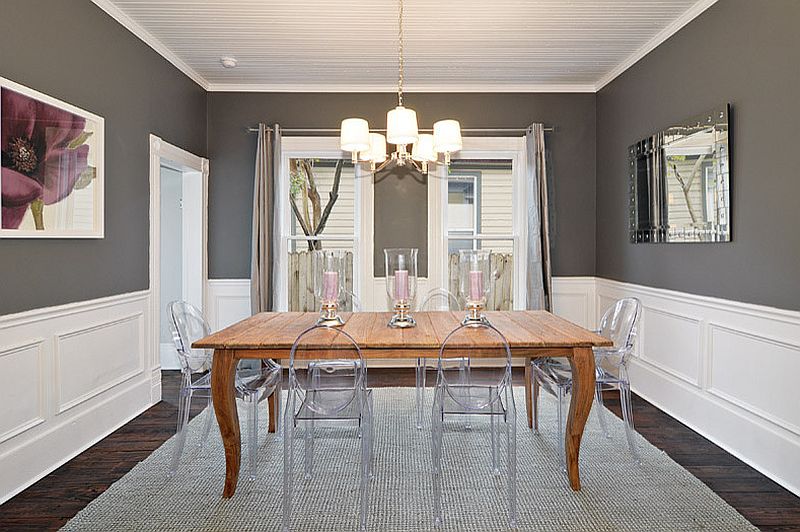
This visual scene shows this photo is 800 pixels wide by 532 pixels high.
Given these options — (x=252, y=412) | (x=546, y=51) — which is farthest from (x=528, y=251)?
(x=252, y=412)

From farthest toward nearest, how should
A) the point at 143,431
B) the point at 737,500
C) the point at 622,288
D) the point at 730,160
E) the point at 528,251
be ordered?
the point at 528,251
the point at 622,288
the point at 143,431
the point at 730,160
the point at 737,500

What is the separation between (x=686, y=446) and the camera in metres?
3.34

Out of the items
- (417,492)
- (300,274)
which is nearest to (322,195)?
(300,274)

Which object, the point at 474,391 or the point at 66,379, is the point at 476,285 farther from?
the point at 66,379

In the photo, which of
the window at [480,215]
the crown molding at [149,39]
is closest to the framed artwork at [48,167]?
the crown molding at [149,39]

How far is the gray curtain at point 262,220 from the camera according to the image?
5148 millimetres

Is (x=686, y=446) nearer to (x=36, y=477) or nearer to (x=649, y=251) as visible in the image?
(x=649, y=251)

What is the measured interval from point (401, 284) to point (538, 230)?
246 centimetres

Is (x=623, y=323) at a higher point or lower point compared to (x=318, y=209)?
lower

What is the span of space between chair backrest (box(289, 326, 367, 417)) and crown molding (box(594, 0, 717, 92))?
2.96 meters

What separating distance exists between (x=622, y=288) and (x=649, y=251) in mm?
558

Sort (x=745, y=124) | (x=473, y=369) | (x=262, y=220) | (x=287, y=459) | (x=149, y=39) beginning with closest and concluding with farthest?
(x=287, y=459), (x=473, y=369), (x=745, y=124), (x=149, y=39), (x=262, y=220)

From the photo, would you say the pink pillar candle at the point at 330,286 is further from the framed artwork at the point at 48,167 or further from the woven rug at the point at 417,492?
the framed artwork at the point at 48,167

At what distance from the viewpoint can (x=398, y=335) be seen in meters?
2.81
